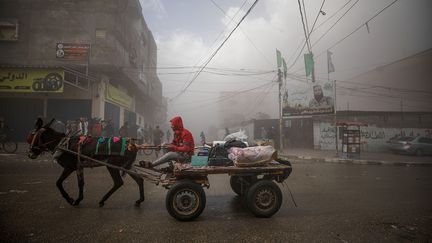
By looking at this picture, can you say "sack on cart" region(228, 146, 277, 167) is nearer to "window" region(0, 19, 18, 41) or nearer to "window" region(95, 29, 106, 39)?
"window" region(95, 29, 106, 39)

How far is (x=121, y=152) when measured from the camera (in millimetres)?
4973

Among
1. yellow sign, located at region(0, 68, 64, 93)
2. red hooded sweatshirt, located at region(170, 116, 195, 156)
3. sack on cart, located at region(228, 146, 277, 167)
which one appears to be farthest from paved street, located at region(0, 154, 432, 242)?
yellow sign, located at region(0, 68, 64, 93)

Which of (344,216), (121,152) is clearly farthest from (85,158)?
(344,216)

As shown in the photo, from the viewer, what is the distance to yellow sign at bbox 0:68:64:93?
17703 millimetres

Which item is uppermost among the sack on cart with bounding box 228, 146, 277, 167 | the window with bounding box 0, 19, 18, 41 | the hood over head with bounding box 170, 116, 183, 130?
the window with bounding box 0, 19, 18, 41

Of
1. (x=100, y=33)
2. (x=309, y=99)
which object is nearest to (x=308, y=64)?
(x=309, y=99)

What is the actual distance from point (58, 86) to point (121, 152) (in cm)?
1627

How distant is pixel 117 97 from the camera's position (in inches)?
953

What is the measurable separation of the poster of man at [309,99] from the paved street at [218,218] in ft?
54.2

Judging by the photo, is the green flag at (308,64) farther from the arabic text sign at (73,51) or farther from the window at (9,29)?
the window at (9,29)

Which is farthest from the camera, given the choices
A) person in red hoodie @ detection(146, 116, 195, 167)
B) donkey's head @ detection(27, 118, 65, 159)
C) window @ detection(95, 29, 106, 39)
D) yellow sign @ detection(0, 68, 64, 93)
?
window @ detection(95, 29, 106, 39)

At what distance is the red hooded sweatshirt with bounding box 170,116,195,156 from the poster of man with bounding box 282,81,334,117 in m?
20.2

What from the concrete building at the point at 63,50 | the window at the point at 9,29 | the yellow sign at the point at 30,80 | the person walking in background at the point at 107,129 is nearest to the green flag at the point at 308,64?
the concrete building at the point at 63,50

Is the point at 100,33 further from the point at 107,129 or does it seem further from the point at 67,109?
the point at 107,129
